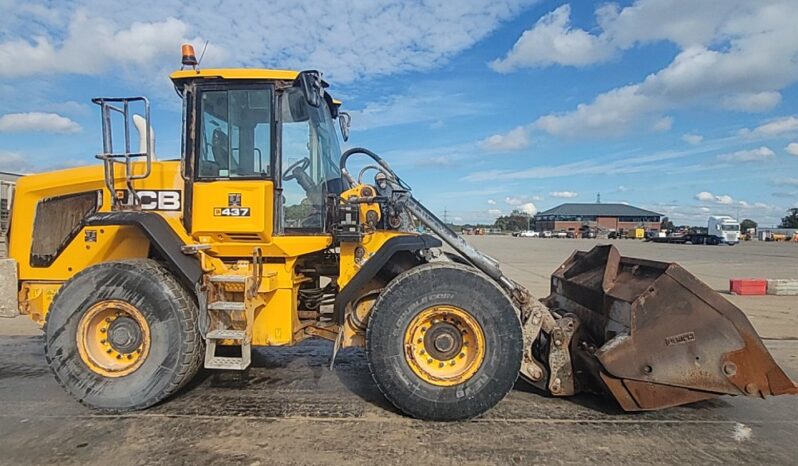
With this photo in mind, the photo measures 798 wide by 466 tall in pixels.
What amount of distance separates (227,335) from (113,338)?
102cm

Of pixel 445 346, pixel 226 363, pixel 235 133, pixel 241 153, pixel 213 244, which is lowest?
pixel 226 363

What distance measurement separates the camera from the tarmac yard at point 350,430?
3.47 m

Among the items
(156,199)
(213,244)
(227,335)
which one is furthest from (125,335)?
(156,199)

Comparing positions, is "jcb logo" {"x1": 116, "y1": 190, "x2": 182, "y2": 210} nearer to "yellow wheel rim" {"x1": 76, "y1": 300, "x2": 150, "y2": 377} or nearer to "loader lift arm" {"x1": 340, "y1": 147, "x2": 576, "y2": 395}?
"yellow wheel rim" {"x1": 76, "y1": 300, "x2": 150, "y2": 377}

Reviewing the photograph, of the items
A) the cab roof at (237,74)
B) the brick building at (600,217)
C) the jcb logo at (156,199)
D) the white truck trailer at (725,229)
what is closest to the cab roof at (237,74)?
the cab roof at (237,74)

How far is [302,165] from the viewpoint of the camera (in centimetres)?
465

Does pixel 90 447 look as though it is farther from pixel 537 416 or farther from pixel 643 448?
pixel 643 448

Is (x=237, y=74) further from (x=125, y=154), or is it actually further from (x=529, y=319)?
(x=529, y=319)

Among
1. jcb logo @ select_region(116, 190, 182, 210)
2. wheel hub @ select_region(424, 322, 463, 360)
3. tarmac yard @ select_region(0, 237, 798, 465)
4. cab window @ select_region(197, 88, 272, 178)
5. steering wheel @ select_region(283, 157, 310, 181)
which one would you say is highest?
cab window @ select_region(197, 88, 272, 178)

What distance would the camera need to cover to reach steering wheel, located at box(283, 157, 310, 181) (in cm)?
453

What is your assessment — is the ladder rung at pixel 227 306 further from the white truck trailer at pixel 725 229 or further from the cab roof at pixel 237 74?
the white truck trailer at pixel 725 229

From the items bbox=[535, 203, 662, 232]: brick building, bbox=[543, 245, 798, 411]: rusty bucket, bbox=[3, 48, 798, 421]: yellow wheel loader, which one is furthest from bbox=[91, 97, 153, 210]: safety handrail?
bbox=[535, 203, 662, 232]: brick building

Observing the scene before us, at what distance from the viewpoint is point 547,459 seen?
344cm

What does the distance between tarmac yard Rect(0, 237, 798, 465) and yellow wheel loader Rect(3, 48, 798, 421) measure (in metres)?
0.22
